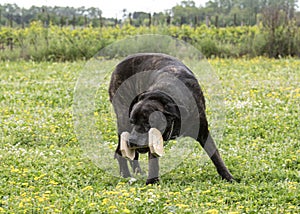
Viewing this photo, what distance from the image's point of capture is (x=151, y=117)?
17.9 feet

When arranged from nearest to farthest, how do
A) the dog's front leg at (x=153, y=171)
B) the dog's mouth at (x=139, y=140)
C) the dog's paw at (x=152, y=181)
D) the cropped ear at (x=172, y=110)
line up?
the dog's mouth at (x=139, y=140) < the cropped ear at (x=172, y=110) < the dog's front leg at (x=153, y=171) < the dog's paw at (x=152, y=181)

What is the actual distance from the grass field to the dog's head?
1.87 ft

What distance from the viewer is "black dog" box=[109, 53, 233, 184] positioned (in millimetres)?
5520

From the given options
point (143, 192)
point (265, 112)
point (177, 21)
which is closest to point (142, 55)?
point (143, 192)

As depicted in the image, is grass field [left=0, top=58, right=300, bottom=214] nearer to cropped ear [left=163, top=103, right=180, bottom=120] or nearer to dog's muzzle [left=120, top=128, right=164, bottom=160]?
dog's muzzle [left=120, top=128, right=164, bottom=160]

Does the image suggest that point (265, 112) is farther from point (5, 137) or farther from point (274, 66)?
point (274, 66)

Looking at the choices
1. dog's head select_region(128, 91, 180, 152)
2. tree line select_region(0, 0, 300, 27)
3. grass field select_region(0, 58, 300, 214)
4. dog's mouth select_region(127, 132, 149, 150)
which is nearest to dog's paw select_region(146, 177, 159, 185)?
grass field select_region(0, 58, 300, 214)

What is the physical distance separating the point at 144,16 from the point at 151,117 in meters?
22.2

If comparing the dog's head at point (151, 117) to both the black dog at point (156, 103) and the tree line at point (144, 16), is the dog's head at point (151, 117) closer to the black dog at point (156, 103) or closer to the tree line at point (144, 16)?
the black dog at point (156, 103)

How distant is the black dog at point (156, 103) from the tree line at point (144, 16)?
52.9 feet

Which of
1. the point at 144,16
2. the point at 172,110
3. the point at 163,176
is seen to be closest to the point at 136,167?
the point at 163,176

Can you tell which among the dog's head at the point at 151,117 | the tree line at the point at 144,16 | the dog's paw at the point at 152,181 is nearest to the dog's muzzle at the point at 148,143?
the dog's head at the point at 151,117

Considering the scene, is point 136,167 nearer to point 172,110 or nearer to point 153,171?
point 153,171

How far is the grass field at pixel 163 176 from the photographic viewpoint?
211 inches
